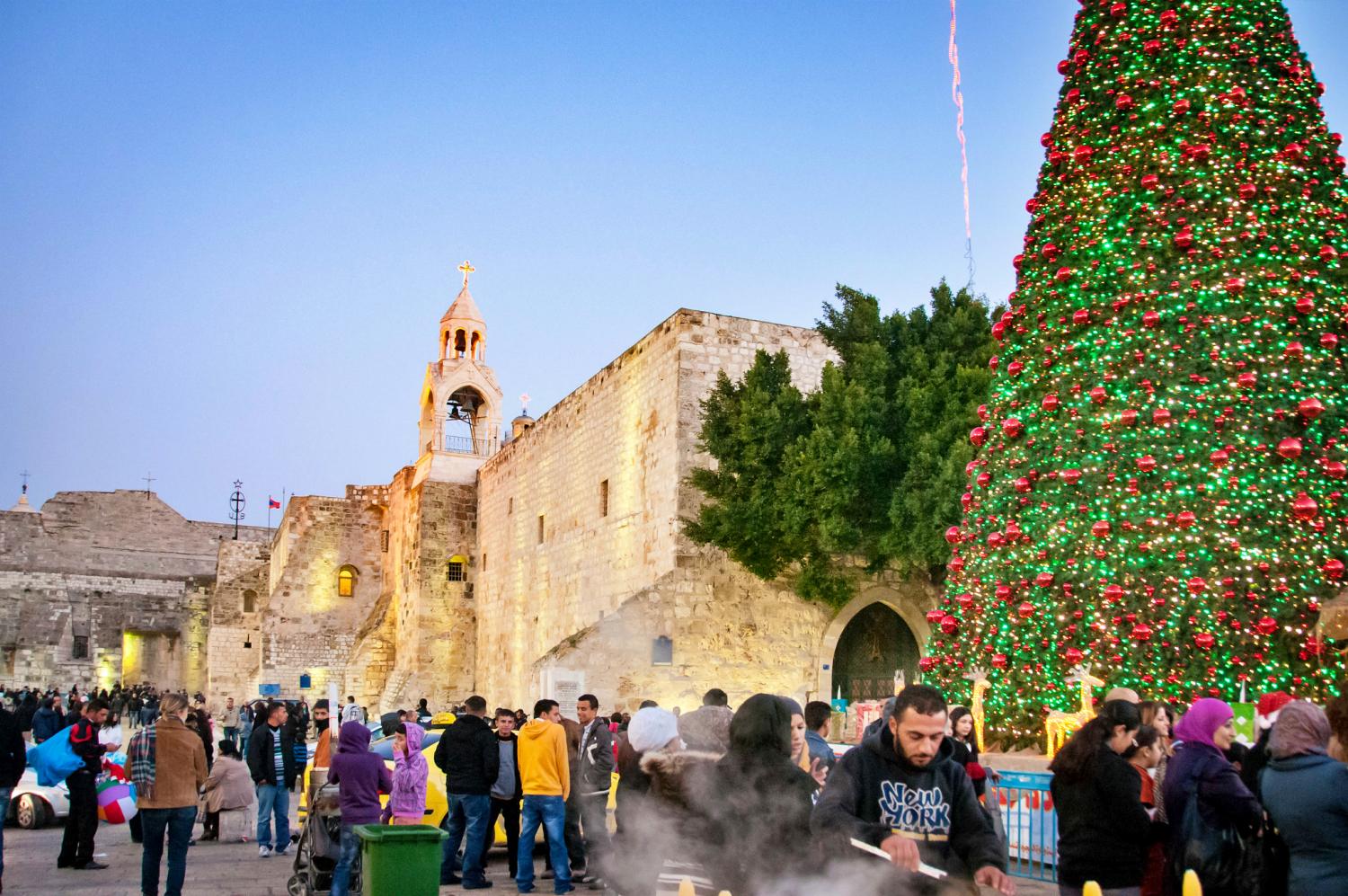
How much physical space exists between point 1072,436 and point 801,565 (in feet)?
29.7

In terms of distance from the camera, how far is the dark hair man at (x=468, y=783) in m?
8.18

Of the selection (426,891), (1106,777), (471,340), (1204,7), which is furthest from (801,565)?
(471,340)

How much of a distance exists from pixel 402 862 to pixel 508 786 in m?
3.03

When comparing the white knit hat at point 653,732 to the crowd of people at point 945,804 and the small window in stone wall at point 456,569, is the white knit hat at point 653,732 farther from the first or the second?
the small window in stone wall at point 456,569

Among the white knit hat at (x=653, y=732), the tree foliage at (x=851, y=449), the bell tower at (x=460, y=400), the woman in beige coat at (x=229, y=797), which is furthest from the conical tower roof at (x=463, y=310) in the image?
the white knit hat at (x=653, y=732)

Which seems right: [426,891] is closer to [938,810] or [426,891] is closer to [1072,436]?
[938,810]

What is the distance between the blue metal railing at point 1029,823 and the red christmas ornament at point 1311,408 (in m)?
3.18

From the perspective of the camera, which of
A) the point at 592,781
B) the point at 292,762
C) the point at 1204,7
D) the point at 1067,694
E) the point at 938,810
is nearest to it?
the point at 938,810

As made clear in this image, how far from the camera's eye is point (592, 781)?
766 cm

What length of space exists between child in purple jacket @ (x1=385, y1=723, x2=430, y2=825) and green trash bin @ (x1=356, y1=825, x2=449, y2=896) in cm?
204

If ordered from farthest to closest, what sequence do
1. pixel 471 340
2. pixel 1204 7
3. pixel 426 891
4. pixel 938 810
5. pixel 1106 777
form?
pixel 471 340, pixel 1204 7, pixel 426 891, pixel 1106 777, pixel 938 810

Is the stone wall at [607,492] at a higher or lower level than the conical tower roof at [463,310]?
lower

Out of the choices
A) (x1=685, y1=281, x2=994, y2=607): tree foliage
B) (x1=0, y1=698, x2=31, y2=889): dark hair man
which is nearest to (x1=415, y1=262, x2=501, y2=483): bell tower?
(x1=685, y1=281, x2=994, y2=607): tree foliage

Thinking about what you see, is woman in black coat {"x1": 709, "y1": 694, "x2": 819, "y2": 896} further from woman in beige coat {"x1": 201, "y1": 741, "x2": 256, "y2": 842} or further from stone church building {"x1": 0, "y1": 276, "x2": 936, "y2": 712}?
stone church building {"x1": 0, "y1": 276, "x2": 936, "y2": 712}
